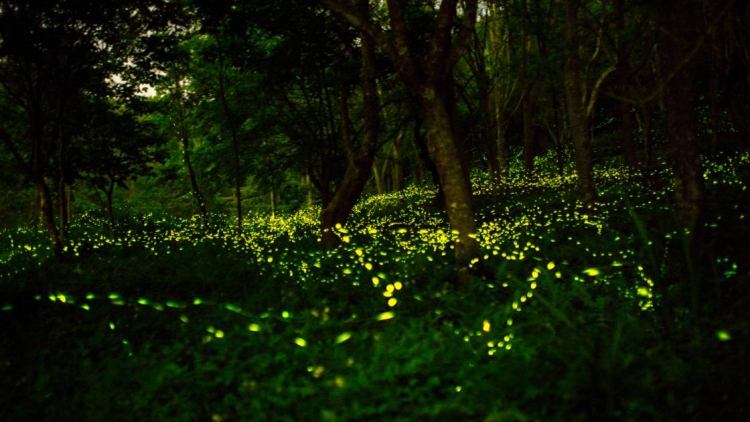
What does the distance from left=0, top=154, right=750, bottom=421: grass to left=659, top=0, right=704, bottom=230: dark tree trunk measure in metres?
0.44

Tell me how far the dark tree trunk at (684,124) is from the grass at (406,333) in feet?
1.46

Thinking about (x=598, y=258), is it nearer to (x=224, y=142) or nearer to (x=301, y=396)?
(x=301, y=396)

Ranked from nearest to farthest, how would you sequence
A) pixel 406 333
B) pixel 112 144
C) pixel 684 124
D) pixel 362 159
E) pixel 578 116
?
1. pixel 406 333
2. pixel 684 124
3. pixel 578 116
4. pixel 362 159
5. pixel 112 144

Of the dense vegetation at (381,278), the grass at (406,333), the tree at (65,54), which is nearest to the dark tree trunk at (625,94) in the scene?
the dense vegetation at (381,278)

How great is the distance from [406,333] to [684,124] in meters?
4.17

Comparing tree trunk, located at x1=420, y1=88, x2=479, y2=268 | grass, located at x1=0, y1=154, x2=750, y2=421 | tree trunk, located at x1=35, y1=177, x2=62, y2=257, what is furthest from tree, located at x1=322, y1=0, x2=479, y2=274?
tree trunk, located at x1=35, y1=177, x2=62, y2=257

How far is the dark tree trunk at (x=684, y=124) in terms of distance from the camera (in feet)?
17.4

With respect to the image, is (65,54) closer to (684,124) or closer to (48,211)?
(48,211)

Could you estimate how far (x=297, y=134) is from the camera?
55.4 feet

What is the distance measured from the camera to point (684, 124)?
5.41m

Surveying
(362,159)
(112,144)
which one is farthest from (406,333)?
(112,144)

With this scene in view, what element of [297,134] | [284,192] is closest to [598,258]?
[297,134]

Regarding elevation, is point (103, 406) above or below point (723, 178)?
below

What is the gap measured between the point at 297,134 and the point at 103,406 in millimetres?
13692
